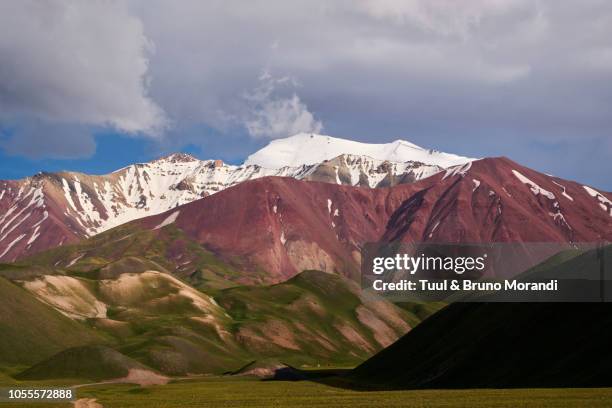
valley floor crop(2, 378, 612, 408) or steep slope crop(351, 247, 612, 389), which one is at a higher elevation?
steep slope crop(351, 247, 612, 389)

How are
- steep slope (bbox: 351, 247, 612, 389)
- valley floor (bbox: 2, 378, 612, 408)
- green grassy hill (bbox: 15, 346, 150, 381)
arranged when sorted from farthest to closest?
green grassy hill (bbox: 15, 346, 150, 381) < steep slope (bbox: 351, 247, 612, 389) < valley floor (bbox: 2, 378, 612, 408)

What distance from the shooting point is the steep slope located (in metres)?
110

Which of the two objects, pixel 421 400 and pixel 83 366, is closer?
pixel 421 400

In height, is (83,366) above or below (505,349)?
below

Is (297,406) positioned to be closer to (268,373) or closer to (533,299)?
(533,299)

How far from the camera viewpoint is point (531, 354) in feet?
402

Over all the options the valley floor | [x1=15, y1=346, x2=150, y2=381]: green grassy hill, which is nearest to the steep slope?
the valley floor

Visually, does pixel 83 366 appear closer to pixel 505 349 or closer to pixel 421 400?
pixel 505 349

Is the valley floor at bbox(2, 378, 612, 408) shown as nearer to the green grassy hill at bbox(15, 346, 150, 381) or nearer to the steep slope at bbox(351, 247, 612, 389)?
the steep slope at bbox(351, 247, 612, 389)

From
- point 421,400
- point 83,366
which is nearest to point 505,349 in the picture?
point 421,400

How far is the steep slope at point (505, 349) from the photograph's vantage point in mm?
109625

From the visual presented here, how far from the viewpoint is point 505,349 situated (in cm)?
13175

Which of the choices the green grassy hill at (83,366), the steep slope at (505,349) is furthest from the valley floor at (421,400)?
the green grassy hill at (83,366)

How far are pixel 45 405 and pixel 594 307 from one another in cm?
8241
